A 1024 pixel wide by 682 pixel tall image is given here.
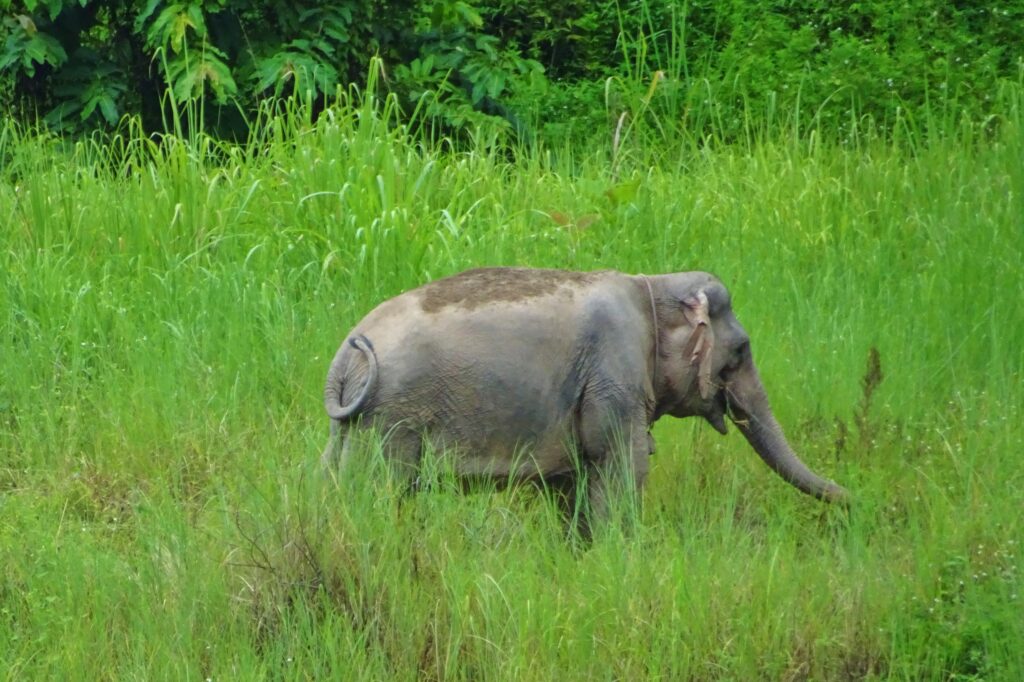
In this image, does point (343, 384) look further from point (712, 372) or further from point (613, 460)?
point (712, 372)

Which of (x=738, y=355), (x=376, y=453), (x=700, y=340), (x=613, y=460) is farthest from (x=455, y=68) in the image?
(x=376, y=453)

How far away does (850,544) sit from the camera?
559 centimetres

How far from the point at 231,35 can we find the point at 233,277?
10.2ft

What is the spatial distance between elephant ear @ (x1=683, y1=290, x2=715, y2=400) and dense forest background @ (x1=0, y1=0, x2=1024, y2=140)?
135 inches

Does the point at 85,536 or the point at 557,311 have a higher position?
the point at 557,311

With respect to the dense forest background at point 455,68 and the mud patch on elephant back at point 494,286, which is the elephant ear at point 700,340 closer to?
the mud patch on elephant back at point 494,286

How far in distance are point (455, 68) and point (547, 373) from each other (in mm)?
5336

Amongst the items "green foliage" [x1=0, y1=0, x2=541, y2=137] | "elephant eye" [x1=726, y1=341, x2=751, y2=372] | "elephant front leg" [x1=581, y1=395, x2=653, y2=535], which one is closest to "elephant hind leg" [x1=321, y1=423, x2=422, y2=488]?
"elephant front leg" [x1=581, y1=395, x2=653, y2=535]

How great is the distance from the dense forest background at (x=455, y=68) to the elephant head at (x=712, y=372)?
11.1ft

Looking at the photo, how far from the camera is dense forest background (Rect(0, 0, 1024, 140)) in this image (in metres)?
9.62

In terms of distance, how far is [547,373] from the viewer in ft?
17.9

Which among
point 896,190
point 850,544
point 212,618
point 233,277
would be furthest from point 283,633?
point 896,190

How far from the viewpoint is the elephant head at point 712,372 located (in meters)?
5.77

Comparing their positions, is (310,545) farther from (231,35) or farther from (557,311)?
(231,35)
